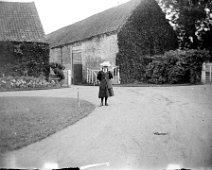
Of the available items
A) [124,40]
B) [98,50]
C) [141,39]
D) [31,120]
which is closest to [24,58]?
[98,50]

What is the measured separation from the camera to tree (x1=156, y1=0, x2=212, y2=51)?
63.7ft

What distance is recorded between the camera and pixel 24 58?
60.2ft

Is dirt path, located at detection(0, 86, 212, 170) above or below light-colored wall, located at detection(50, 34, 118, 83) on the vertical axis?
below

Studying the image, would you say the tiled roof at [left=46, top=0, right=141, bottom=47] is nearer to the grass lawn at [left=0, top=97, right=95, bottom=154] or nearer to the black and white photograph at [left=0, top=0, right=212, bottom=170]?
the black and white photograph at [left=0, top=0, right=212, bottom=170]

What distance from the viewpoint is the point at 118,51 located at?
70.6ft

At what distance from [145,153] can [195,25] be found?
64.2 feet

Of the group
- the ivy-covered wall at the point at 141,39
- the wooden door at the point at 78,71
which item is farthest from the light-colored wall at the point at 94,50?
the ivy-covered wall at the point at 141,39

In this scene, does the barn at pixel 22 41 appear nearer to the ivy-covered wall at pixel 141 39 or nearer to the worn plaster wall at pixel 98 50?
the worn plaster wall at pixel 98 50

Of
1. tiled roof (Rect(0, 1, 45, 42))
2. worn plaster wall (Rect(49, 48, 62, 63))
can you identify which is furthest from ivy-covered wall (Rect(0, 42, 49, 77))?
worn plaster wall (Rect(49, 48, 62, 63))

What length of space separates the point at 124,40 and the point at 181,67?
17.6 feet

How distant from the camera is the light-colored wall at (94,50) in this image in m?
22.0

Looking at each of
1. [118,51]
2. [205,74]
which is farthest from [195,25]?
[118,51]

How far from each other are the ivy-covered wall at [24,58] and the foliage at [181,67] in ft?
29.4

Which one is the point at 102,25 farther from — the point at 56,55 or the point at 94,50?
the point at 56,55
